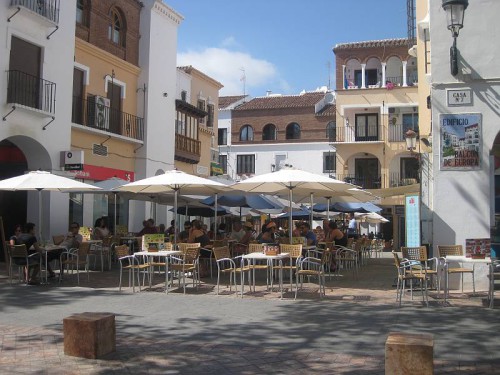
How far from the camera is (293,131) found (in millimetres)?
48656

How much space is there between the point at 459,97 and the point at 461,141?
36.3 inches

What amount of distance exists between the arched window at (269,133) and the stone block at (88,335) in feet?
142

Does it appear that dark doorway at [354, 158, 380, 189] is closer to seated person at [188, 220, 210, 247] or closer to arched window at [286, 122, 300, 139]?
arched window at [286, 122, 300, 139]

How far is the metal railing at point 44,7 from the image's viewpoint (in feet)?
56.1

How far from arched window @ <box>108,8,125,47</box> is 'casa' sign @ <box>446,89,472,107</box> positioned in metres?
15.8

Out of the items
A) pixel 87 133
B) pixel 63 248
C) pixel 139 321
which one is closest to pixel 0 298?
pixel 63 248

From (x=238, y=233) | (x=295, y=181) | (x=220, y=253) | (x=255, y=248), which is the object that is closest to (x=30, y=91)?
(x=238, y=233)

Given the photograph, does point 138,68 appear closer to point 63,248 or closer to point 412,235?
point 63,248

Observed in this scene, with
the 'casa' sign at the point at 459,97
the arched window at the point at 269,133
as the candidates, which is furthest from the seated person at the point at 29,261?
the arched window at the point at 269,133

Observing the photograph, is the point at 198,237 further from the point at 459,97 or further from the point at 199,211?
the point at 199,211

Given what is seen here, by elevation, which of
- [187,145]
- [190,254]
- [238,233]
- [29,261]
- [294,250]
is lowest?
[29,261]

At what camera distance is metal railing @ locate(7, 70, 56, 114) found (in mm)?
16906

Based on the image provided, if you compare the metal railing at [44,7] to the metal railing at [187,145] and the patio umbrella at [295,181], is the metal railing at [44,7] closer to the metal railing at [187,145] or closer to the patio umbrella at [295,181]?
the patio umbrella at [295,181]

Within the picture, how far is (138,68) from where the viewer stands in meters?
25.0
